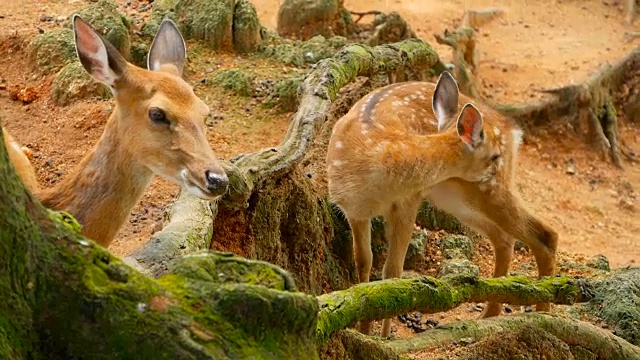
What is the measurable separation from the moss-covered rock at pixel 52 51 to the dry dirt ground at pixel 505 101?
147 millimetres

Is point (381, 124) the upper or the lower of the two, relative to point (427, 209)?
upper

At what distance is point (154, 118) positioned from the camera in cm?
494

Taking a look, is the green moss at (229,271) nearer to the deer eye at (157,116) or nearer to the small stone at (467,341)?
the deer eye at (157,116)

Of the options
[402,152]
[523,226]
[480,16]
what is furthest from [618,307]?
[480,16]

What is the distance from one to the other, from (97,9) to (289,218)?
136 inches

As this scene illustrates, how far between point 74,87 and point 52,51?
63 cm

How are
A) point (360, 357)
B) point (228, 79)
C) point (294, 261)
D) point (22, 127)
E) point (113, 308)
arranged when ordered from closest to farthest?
point (113, 308)
point (360, 357)
point (294, 261)
point (22, 127)
point (228, 79)

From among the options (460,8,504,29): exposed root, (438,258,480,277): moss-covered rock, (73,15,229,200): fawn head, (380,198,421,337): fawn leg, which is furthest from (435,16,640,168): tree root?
(73,15,229,200): fawn head

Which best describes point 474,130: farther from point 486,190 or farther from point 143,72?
point 143,72

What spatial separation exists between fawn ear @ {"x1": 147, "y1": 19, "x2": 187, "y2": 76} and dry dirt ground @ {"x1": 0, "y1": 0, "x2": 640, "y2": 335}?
4.70ft

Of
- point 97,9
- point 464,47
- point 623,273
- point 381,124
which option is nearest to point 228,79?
point 97,9

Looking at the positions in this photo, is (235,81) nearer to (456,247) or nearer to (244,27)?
(244,27)

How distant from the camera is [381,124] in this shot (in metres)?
7.03

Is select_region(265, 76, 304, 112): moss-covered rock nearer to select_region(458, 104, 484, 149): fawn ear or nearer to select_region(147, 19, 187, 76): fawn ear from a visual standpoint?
select_region(458, 104, 484, 149): fawn ear
